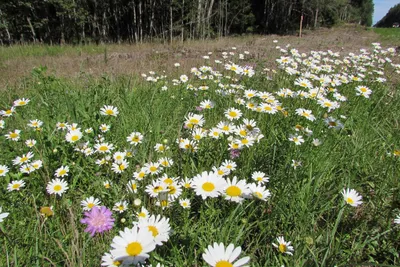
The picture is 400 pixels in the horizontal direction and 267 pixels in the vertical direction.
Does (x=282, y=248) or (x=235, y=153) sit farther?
(x=235, y=153)

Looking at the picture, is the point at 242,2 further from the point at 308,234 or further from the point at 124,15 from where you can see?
the point at 308,234

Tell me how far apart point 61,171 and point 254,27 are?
32.7 m

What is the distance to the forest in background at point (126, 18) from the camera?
66.1 ft

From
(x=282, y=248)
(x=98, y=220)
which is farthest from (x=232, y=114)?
(x=98, y=220)

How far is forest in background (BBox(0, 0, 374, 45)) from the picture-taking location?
20156 millimetres

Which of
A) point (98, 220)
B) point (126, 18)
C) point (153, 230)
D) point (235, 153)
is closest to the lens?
point (153, 230)

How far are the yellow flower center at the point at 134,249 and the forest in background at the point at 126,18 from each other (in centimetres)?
1823

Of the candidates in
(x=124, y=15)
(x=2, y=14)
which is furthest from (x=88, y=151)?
(x=124, y=15)

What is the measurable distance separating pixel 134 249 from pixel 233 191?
1.72ft

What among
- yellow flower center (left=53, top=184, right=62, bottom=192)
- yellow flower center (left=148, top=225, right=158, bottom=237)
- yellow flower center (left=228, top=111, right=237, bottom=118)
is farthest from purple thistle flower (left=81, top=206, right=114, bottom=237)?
yellow flower center (left=228, top=111, right=237, bottom=118)

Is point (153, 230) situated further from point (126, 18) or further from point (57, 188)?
point (126, 18)

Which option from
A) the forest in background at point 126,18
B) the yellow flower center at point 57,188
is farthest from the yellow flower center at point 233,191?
the forest in background at point 126,18

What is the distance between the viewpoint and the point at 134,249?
0.79 metres

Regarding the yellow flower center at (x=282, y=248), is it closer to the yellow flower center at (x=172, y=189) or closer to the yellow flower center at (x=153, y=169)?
the yellow flower center at (x=172, y=189)
